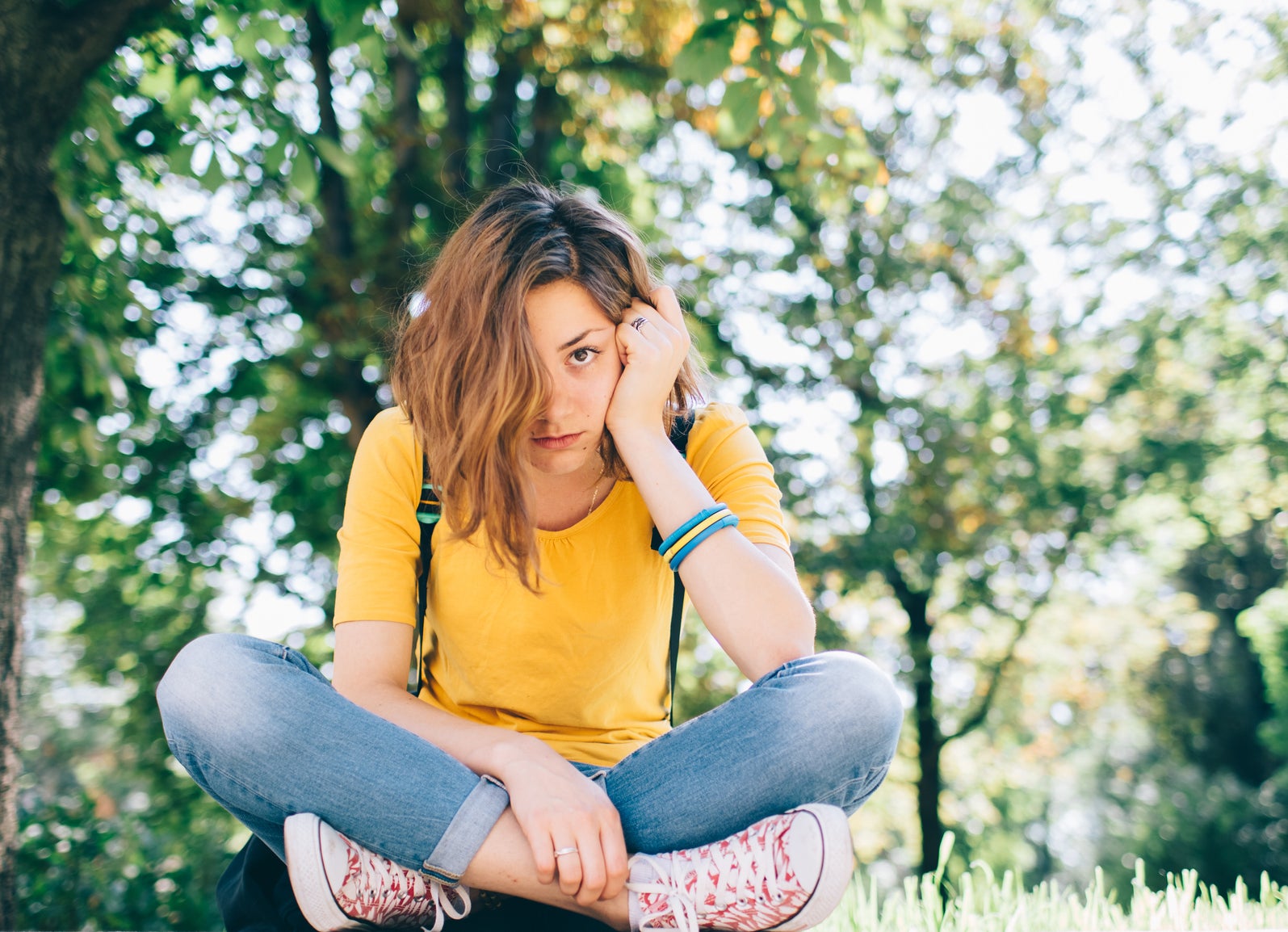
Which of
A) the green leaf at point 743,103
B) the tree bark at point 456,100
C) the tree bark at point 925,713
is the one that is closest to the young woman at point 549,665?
the green leaf at point 743,103

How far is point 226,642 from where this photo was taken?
1.72 m

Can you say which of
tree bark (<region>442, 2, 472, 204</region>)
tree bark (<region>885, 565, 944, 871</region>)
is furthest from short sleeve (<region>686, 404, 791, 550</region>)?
tree bark (<region>885, 565, 944, 871</region>)

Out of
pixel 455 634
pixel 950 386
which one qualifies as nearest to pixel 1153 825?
pixel 950 386

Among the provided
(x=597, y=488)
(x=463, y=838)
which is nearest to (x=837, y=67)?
(x=597, y=488)

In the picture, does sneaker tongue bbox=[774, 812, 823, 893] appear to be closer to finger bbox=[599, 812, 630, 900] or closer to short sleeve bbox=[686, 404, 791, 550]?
finger bbox=[599, 812, 630, 900]

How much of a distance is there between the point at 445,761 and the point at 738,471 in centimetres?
102

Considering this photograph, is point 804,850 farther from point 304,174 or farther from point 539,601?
point 304,174

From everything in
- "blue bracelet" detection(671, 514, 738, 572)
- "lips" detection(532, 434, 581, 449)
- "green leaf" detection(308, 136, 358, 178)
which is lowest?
"blue bracelet" detection(671, 514, 738, 572)

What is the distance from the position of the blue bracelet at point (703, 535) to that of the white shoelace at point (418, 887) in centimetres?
77

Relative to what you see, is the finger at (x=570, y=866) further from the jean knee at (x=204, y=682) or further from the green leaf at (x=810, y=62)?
the green leaf at (x=810, y=62)

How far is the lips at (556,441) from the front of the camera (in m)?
2.10

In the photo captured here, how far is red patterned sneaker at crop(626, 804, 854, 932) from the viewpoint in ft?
4.71

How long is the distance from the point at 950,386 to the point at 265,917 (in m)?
9.44

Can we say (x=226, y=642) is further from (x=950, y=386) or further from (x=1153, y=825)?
(x=1153, y=825)
